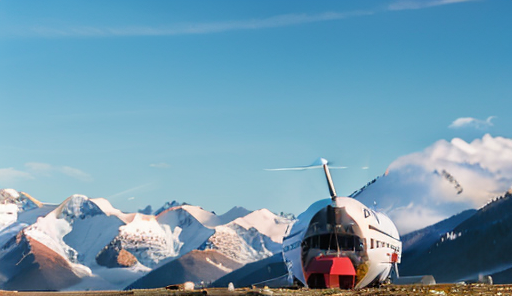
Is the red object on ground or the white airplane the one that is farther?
the white airplane

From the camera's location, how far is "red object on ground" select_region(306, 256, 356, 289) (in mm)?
75875

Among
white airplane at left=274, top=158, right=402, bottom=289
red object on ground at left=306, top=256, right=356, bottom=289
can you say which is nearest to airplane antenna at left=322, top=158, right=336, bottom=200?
white airplane at left=274, top=158, right=402, bottom=289

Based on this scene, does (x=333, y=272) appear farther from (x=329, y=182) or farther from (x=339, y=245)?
(x=329, y=182)

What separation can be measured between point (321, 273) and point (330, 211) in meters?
5.94

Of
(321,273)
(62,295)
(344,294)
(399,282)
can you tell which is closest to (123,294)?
(62,295)

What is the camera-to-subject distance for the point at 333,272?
2990 inches

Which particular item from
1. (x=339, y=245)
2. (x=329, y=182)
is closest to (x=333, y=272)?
(x=339, y=245)

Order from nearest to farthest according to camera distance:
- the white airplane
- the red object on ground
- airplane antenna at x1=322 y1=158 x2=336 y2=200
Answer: the red object on ground → the white airplane → airplane antenna at x1=322 y1=158 x2=336 y2=200

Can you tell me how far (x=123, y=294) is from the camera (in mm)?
55906

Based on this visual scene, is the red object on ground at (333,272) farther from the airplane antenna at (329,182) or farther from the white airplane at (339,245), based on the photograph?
the airplane antenna at (329,182)

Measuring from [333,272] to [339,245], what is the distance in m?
2.59

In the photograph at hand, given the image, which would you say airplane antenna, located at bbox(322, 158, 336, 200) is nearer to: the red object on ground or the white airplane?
the white airplane

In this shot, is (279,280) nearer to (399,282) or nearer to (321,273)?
(399,282)

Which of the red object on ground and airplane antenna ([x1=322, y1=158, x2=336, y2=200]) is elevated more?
airplane antenna ([x1=322, y1=158, x2=336, y2=200])
